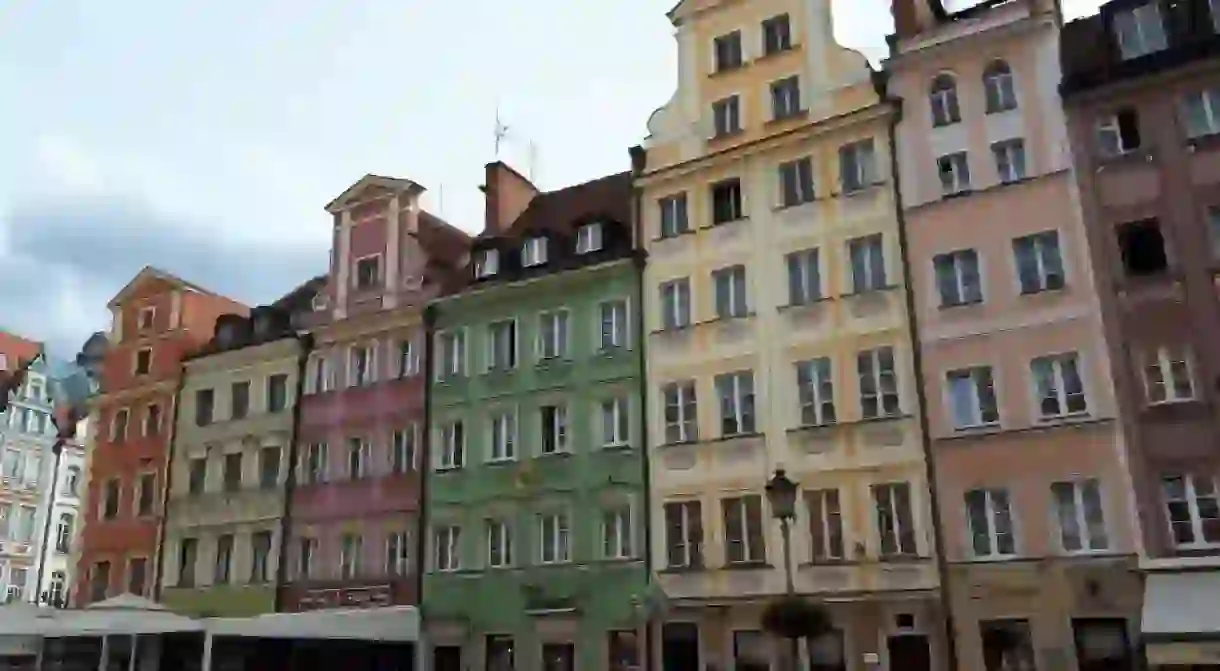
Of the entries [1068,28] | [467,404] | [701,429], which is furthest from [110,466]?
[1068,28]

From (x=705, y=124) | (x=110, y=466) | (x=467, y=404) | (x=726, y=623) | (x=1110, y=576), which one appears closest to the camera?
(x=1110, y=576)

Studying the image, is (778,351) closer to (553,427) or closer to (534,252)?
(553,427)

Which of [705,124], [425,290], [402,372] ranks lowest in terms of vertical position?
[402,372]

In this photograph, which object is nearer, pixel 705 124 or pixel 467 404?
pixel 705 124

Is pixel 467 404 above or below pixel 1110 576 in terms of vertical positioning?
above

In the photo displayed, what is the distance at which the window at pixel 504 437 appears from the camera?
3130 cm

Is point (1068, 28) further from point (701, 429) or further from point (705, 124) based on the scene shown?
point (701, 429)

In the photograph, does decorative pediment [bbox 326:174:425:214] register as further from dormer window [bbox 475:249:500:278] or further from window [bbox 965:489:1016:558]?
window [bbox 965:489:1016:558]

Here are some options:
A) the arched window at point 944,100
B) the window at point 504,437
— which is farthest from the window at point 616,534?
the arched window at point 944,100

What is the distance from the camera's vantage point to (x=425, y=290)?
34781 millimetres

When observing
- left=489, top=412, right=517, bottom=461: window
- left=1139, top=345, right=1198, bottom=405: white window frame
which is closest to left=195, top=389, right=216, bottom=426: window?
left=489, top=412, right=517, bottom=461: window

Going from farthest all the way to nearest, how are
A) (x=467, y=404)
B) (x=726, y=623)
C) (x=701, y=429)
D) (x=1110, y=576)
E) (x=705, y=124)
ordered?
(x=467, y=404)
(x=705, y=124)
(x=701, y=429)
(x=726, y=623)
(x=1110, y=576)

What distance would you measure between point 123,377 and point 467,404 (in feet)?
56.2

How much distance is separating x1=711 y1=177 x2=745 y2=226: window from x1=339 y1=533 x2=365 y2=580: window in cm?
1491
